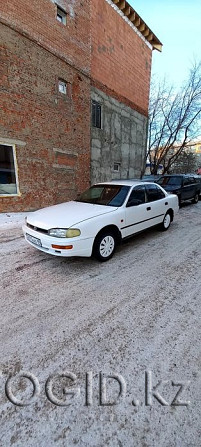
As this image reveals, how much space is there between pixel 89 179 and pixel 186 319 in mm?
9144

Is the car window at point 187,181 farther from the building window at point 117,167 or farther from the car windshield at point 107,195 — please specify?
the car windshield at point 107,195

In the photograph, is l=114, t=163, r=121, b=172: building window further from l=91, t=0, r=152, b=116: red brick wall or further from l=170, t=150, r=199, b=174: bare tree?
l=170, t=150, r=199, b=174: bare tree

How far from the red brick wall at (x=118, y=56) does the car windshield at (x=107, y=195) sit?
8127 mm

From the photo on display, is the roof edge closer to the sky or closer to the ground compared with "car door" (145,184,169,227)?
closer to the sky

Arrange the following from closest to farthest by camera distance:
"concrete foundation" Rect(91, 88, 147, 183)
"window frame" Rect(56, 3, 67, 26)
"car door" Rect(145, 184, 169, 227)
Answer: "car door" Rect(145, 184, 169, 227) < "window frame" Rect(56, 3, 67, 26) < "concrete foundation" Rect(91, 88, 147, 183)

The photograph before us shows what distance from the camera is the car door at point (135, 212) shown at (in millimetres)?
4271

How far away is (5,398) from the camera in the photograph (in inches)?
64.2

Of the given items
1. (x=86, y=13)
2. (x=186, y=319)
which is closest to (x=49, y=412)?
(x=186, y=319)

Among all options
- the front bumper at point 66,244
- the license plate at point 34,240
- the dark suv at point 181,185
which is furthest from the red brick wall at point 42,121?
the front bumper at point 66,244

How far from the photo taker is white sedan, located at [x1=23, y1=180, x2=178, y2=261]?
3.36 metres

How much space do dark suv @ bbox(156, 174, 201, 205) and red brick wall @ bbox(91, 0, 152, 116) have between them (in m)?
5.79

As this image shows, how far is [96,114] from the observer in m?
10.8

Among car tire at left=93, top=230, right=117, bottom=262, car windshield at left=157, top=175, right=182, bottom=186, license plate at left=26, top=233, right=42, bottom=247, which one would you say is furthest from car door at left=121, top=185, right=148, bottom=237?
car windshield at left=157, top=175, right=182, bottom=186

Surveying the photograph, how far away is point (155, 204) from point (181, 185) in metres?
5.38
